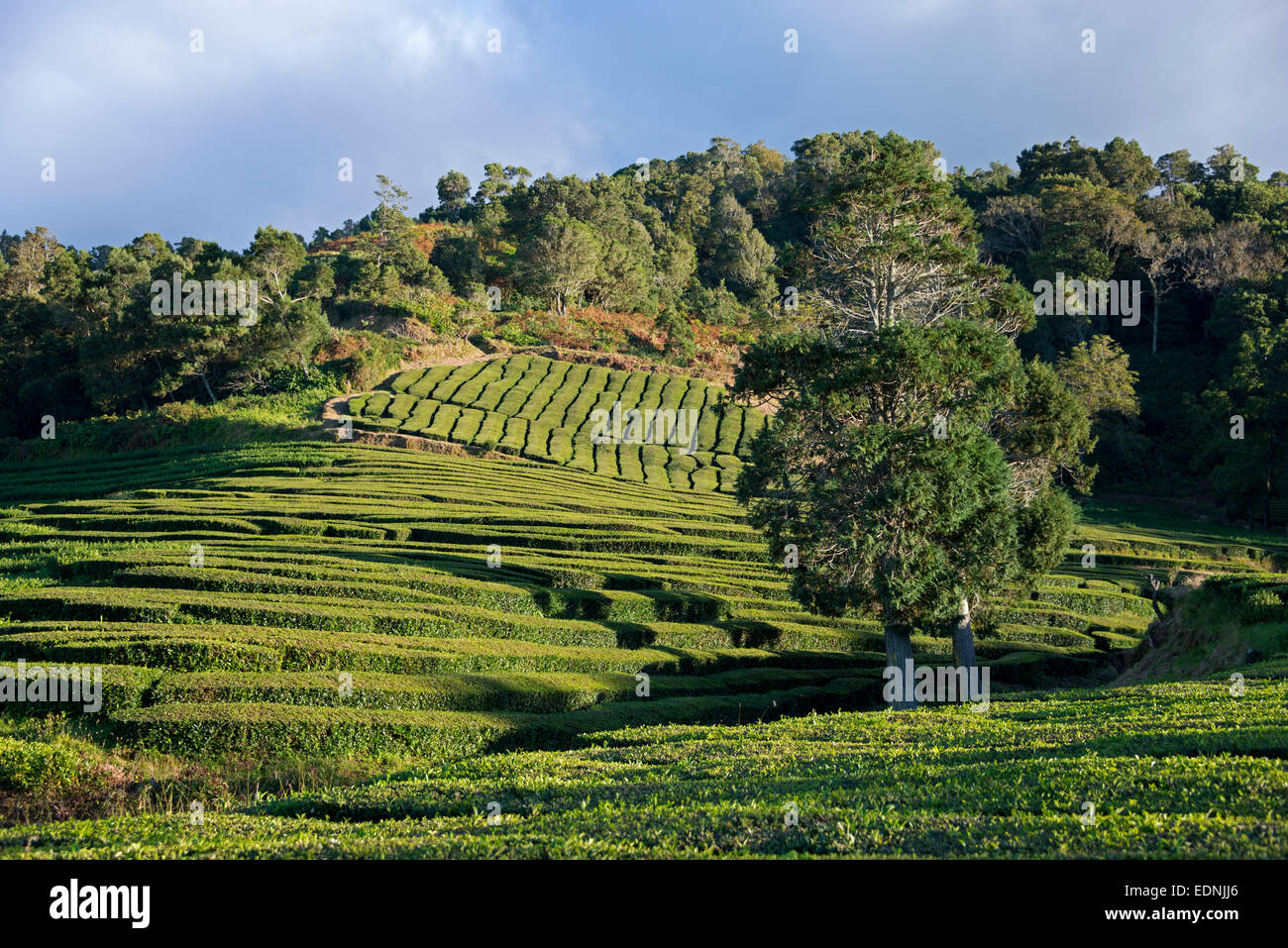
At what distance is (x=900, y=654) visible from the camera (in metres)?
22.4

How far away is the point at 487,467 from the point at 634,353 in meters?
32.0

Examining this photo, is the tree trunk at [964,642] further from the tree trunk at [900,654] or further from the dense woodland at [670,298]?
the dense woodland at [670,298]

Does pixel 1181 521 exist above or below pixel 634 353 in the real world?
below

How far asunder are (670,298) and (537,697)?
69.8 m

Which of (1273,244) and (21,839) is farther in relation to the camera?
(1273,244)

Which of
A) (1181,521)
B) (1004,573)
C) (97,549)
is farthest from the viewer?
(1181,521)

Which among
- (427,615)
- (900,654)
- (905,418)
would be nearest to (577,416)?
(427,615)

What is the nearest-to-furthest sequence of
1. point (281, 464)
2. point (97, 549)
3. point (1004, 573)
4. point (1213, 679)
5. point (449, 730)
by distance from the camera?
point (449, 730) → point (1213, 679) → point (1004, 573) → point (97, 549) → point (281, 464)

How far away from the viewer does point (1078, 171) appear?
88.4 meters

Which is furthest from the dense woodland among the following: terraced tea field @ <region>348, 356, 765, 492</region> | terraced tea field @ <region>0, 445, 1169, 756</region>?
terraced tea field @ <region>0, 445, 1169, 756</region>

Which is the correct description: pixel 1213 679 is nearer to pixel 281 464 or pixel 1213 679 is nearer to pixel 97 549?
pixel 97 549

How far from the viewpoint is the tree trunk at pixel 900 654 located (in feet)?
71.5

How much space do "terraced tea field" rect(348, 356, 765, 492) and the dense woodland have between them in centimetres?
633

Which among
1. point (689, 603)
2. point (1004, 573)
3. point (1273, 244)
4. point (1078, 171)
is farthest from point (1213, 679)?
point (1078, 171)
